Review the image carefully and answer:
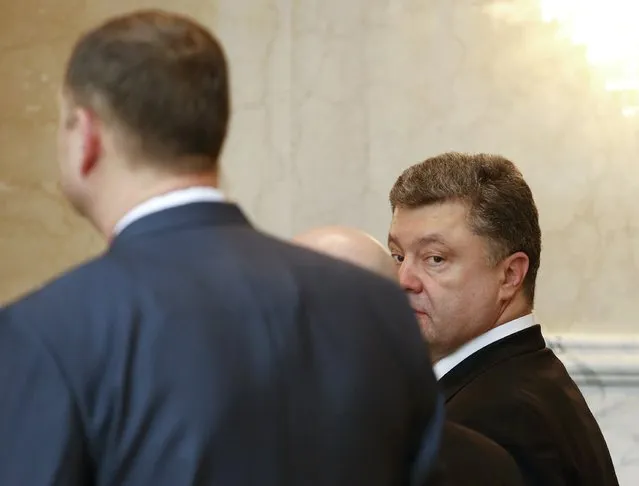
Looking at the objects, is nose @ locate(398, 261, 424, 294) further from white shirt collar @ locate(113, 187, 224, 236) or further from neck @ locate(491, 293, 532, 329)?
white shirt collar @ locate(113, 187, 224, 236)

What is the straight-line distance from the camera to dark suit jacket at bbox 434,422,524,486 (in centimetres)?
124

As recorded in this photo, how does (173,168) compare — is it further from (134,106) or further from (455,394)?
(455,394)

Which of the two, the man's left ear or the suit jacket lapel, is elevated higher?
the man's left ear

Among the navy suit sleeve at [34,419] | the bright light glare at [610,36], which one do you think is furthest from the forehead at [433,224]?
the navy suit sleeve at [34,419]

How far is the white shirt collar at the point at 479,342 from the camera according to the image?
1.73 metres

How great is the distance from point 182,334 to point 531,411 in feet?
2.45

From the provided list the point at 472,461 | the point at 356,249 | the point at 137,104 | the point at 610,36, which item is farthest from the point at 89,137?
the point at 610,36

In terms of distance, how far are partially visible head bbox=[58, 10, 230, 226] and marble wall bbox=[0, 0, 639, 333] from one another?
4.96 ft

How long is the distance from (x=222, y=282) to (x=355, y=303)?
144mm

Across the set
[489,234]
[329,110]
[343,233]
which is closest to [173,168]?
[343,233]

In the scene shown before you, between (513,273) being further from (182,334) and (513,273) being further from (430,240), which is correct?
(182,334)

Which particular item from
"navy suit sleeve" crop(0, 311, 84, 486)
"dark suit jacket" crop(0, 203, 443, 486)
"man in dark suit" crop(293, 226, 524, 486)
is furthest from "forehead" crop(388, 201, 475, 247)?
"navy suit sleeve" crop(0, 311, 84, 486)

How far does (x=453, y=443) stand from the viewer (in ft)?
4.08

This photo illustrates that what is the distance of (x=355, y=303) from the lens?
104 cm
